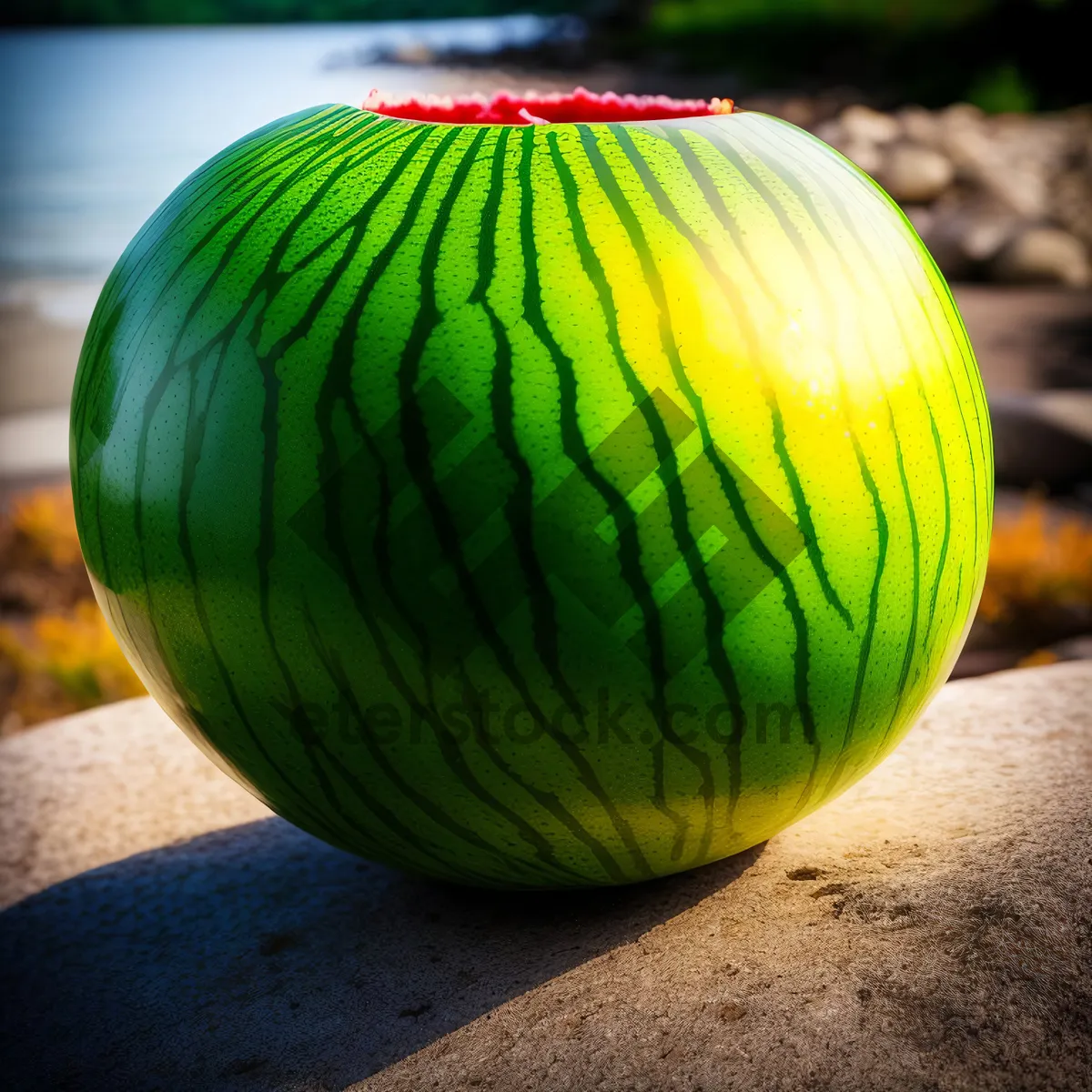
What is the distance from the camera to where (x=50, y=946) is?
97.9 inches

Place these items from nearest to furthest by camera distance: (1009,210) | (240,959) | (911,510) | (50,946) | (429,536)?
1. (429,536)
2. (911,510)
3. (240,959)
4. (50,946)
5. (1009,210)

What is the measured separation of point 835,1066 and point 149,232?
1.65 meters

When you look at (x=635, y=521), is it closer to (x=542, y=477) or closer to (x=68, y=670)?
(x=542, y=477)

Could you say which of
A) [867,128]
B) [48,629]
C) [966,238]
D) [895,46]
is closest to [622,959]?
[48,629]

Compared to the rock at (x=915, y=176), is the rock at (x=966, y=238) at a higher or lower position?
lower

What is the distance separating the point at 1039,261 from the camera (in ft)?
28.5

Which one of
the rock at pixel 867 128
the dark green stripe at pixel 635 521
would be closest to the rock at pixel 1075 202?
the rock at pixel 867 128

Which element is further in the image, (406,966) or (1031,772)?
(1031,772)

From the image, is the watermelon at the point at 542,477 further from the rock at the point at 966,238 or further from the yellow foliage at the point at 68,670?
the rock at the point at 966,238

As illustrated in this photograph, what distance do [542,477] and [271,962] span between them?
1.14 m

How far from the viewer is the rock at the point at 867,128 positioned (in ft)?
36.1

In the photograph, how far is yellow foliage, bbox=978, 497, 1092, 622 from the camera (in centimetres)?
445

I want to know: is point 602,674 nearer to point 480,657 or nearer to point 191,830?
point 480,657

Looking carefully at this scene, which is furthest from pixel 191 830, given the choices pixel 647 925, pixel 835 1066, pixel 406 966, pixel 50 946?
pixel 835 1066
